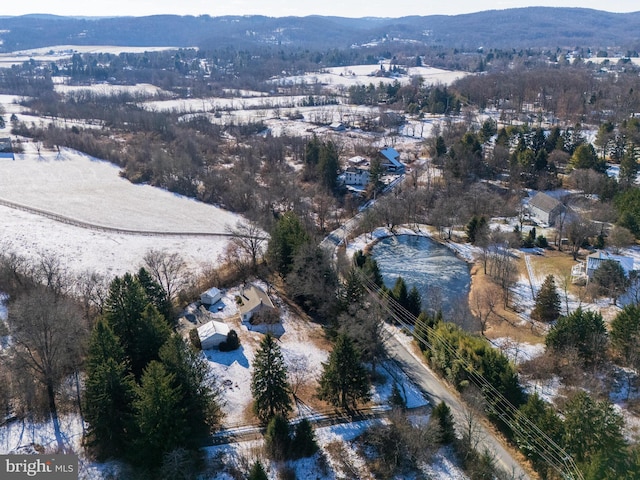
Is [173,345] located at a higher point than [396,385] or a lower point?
higher

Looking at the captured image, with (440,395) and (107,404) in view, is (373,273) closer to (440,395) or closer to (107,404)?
(440,395)

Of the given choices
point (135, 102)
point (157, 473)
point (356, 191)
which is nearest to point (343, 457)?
point (157, 473)

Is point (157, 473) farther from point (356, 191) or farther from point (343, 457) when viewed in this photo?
point (356, 191)

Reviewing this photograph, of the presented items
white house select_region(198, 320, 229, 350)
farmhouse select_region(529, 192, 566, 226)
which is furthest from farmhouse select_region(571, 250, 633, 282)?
white house select_region(198, 320, 229, 350)

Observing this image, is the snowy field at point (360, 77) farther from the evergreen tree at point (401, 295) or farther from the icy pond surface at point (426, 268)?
the evergreen tree at point (401, 295)

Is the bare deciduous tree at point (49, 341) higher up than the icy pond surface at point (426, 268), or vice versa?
the bare deciduous tree at point (49, 341)

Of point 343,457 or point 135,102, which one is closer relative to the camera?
point 343,457

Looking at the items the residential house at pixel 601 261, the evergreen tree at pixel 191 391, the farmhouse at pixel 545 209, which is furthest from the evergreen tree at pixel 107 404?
the farmhouse at pixel 545 209
